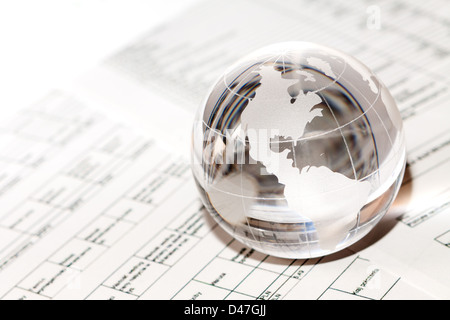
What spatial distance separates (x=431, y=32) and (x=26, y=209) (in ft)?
2.57

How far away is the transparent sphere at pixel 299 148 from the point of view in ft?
1.98

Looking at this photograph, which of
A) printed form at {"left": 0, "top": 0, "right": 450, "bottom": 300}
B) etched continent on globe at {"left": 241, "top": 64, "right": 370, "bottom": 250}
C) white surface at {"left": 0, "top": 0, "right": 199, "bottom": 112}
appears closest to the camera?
etched continent on globe at {"left": 241, "top": 64, "right": 370, "bottom": 250}

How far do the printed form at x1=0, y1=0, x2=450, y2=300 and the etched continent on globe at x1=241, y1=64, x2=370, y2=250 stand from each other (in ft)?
0.45

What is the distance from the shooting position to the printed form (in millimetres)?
739

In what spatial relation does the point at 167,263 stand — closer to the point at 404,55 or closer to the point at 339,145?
the point at 339,145

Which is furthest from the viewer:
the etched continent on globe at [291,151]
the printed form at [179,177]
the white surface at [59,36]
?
the white surface at [59,36]

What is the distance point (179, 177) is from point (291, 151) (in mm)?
354

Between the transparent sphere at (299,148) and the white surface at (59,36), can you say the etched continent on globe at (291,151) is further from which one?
the white surface at (59,36)

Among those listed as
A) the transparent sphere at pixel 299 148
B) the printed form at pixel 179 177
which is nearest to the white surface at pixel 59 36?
the printed form at pixel 179 177

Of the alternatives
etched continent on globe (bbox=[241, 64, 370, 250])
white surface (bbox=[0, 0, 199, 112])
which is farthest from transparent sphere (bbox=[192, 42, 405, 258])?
white surface (bbox=[0, 0, 199, 112])

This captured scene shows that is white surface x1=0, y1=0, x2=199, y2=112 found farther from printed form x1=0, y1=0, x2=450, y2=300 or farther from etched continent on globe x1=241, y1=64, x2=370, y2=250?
etched continent on globe x1=241, y1=64, x2=370, y2=250

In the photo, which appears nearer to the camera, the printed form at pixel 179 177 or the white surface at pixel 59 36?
the printed form at pixel 179 177

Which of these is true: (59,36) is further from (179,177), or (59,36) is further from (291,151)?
(291,151)

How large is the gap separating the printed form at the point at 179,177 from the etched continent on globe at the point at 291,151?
0.14 metres
